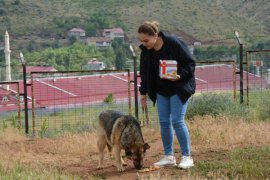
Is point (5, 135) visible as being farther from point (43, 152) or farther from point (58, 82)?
point (58, 82)

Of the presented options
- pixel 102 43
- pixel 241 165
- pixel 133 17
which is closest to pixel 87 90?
pixel 241 165

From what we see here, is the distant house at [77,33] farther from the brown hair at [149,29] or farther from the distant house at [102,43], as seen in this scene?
the brown hair at [149,29]

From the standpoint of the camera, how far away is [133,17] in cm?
6919

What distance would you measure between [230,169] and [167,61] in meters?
1.62

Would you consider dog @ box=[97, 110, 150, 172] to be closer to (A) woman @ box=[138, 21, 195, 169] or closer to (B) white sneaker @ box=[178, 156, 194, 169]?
(A) woman @ box=[138, 21, 195, 169]

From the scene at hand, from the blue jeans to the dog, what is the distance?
349 millimetres

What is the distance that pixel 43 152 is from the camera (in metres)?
10.9

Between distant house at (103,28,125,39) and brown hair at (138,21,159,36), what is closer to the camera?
brown hair at (138,21,159,36)

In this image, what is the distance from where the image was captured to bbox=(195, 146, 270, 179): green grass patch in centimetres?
668

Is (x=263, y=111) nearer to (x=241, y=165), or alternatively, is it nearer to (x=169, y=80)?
(x=241, y=165)

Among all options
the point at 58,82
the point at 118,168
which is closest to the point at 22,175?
the point at 118,168

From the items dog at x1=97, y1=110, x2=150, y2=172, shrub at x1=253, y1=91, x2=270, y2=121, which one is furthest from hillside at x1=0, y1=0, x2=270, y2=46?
dog at x1=97, y1=110, x2=150, y2=172

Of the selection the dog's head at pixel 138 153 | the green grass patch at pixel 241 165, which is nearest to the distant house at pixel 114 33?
the green grass patch at pixel 241 165

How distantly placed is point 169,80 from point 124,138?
3.37ft
